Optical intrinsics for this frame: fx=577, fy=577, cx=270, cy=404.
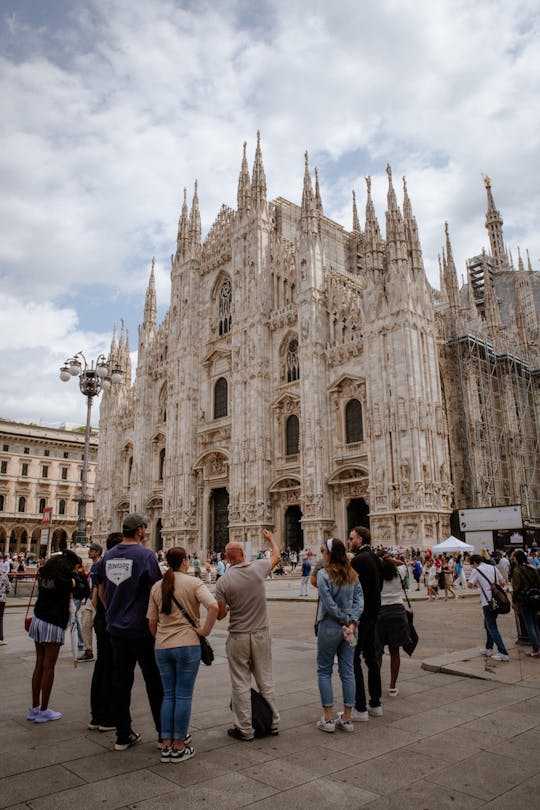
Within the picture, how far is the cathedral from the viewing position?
26.5 metres

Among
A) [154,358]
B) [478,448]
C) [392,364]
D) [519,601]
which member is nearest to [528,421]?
[478,448]

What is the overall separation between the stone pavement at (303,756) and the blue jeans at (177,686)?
0.27 m

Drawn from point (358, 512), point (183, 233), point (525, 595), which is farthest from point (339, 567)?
point (183, 233)

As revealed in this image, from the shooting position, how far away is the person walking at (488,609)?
795 centimetres

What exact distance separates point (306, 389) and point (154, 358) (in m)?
17.9

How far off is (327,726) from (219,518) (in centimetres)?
3178

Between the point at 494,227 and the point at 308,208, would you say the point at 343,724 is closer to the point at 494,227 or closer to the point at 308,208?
the point at 308,208

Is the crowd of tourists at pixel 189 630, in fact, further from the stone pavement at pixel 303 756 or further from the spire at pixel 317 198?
the spire at pixel 317 198

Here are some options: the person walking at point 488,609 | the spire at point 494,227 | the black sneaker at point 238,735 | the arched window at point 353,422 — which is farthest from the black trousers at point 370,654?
the spire at point 494,227

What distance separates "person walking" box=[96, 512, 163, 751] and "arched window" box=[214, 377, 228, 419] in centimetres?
3293

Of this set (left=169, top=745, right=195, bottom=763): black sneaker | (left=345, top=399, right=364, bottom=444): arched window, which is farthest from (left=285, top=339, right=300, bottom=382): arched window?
(left=169, top=745, right=195, bottom=763): black sneaker

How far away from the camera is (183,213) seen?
1722 inches

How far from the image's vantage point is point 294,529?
31.8 meters

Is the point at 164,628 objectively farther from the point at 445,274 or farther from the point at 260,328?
the point at 445,274
